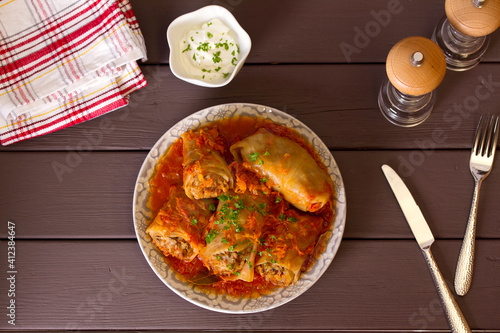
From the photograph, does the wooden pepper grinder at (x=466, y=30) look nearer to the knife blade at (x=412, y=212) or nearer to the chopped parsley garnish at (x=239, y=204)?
the knife blade at (x=412, y=212)

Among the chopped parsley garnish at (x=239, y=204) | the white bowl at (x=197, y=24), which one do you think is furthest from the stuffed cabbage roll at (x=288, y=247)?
the white bowl at (x=197, y=24)

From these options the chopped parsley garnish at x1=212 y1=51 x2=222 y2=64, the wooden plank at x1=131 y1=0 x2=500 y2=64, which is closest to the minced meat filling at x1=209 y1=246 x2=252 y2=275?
the chopped parsley garnish at x1=212 y1=51 x2=222 y2=64

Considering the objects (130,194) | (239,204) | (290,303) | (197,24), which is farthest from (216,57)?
(290,303)

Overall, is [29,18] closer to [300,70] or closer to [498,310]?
[300,70]

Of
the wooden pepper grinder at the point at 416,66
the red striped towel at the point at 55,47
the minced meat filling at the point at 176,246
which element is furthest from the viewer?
the red striped towel at the point at 55,47

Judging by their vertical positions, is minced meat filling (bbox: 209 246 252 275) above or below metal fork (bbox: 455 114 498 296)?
above

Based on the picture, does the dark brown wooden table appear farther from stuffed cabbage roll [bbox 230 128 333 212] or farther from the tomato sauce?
stuffed cabbage roll [bbox 230 128 333 212]
